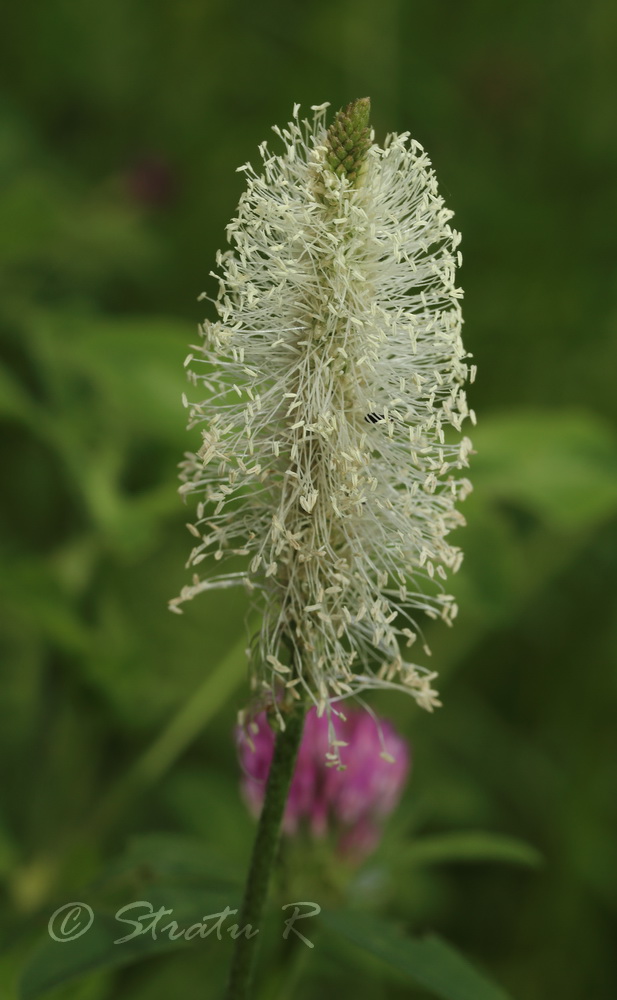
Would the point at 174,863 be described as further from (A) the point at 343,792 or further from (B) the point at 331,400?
(B) the point at 331,400

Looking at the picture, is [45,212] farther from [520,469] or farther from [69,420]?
[520,469]

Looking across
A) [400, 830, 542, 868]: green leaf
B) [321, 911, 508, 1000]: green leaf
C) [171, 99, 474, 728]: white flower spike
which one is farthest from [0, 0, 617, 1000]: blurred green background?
[171, 99, 474, 728]: white flower spike

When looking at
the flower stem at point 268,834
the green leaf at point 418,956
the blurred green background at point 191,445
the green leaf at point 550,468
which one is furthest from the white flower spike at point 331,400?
the green leaf at point 550,468

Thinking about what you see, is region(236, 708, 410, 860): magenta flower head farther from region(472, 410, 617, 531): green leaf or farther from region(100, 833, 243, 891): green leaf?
region(472, 410, 617, 531): green leaf

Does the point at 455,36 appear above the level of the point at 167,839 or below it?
above

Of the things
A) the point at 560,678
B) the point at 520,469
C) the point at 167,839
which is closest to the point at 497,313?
the point at 560,678

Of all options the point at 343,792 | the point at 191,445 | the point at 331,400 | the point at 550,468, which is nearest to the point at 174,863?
the point at 343,792
